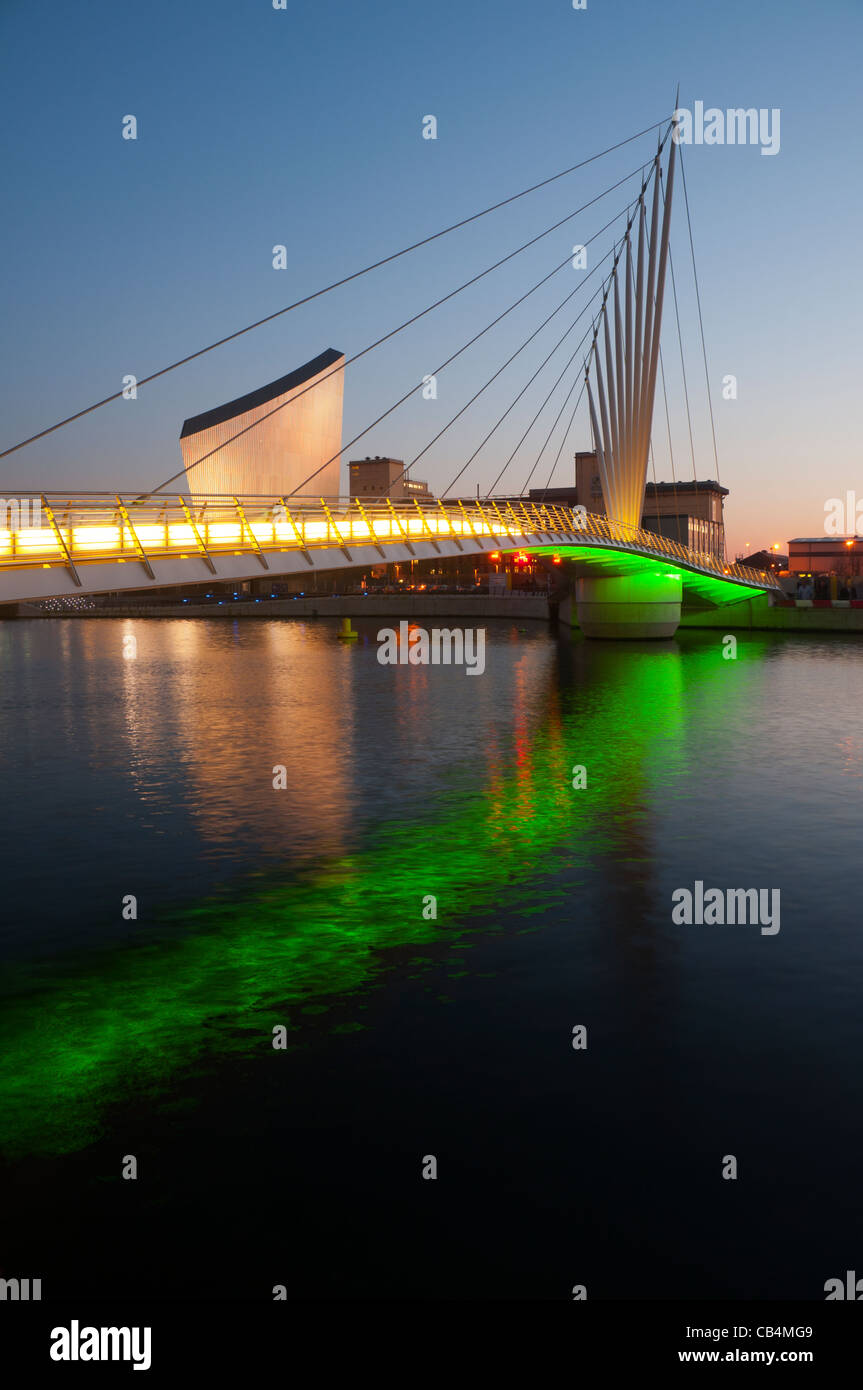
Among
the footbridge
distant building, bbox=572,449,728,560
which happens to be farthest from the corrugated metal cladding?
distant building, bbox=572,449,728,560

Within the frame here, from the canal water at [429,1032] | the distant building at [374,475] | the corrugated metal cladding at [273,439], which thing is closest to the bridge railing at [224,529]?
the canal water at [429,1032]

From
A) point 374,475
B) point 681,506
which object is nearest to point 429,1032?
point 681,506

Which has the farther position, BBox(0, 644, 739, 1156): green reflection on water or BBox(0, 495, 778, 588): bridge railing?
BBox(0, 495, 778, 588): bridge railing

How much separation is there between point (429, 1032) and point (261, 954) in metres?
3.01

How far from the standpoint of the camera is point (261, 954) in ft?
38.8

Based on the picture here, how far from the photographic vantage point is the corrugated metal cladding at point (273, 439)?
53.4 metres

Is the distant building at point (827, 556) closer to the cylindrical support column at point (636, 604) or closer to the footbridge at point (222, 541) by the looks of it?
the cylindrical support column at point (636, 604)

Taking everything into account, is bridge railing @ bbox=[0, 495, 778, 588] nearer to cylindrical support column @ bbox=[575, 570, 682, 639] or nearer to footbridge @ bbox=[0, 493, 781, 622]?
footbridge @ bbox=[0, 493, 781, 622]

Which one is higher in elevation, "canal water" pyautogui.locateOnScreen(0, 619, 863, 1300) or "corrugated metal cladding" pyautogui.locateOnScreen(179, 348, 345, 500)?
"corrugated metal cladding" pyautogui.locateOnScreen(179, 348, 345, 500)

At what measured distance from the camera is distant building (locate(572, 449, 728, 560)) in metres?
119

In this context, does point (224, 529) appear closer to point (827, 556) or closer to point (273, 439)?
point (273, 439)

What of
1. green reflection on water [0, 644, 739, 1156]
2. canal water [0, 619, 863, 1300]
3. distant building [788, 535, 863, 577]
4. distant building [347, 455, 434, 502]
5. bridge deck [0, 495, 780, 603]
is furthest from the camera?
distant building [347, 455, 434, 502]

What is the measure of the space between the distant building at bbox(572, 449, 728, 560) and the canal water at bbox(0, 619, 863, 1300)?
9835 centimetres
